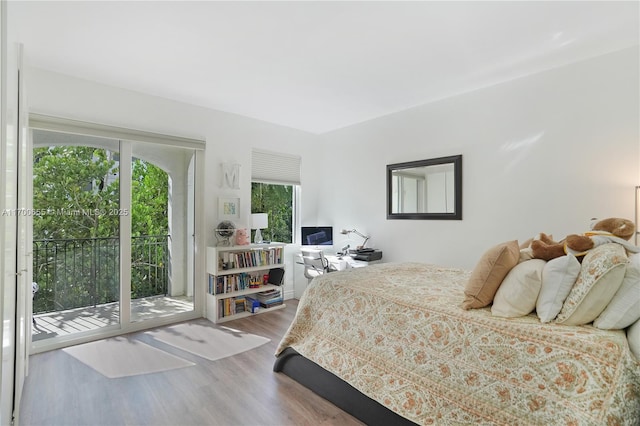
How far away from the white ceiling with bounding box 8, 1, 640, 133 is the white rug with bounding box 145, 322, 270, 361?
2635mm

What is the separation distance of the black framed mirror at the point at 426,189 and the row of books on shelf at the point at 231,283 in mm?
2018

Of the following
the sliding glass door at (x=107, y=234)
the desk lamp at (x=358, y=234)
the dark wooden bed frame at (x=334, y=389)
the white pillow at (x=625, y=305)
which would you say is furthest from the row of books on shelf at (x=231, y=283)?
the white pillow at (x=625, y=305)

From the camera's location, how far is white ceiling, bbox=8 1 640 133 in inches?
85.3

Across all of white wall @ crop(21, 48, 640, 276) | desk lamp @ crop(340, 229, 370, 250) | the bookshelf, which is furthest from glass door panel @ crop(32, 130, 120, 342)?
desk lamp @ crop(340, 229, 370, 250)

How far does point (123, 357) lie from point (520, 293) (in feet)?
10.4

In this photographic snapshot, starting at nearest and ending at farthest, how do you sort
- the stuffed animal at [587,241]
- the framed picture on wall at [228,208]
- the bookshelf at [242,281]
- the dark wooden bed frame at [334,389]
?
the stuffed animal at [587,241]
the dark wooden bed frame at [334,389]
the bookshelf at [242,281]
the framed picture on wall at [228,208]

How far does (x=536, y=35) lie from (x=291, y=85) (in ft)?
7.06

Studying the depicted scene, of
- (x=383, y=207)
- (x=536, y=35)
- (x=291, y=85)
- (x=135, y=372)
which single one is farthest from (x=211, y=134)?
(x=536, y=35)

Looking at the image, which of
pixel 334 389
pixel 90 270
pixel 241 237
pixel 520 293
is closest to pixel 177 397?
pixel 334 389

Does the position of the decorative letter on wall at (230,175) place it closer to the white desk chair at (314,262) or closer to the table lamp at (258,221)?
the table lamp at (258,221)

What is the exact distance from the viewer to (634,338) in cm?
134

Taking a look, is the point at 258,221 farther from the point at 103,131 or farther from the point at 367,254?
the point at 103,131

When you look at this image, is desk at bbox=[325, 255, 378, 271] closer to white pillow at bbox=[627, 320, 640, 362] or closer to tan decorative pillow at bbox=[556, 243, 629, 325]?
tan decorative pillow at bbox=[556, 243, 629, 325]

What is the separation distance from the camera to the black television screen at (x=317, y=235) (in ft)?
16.1
